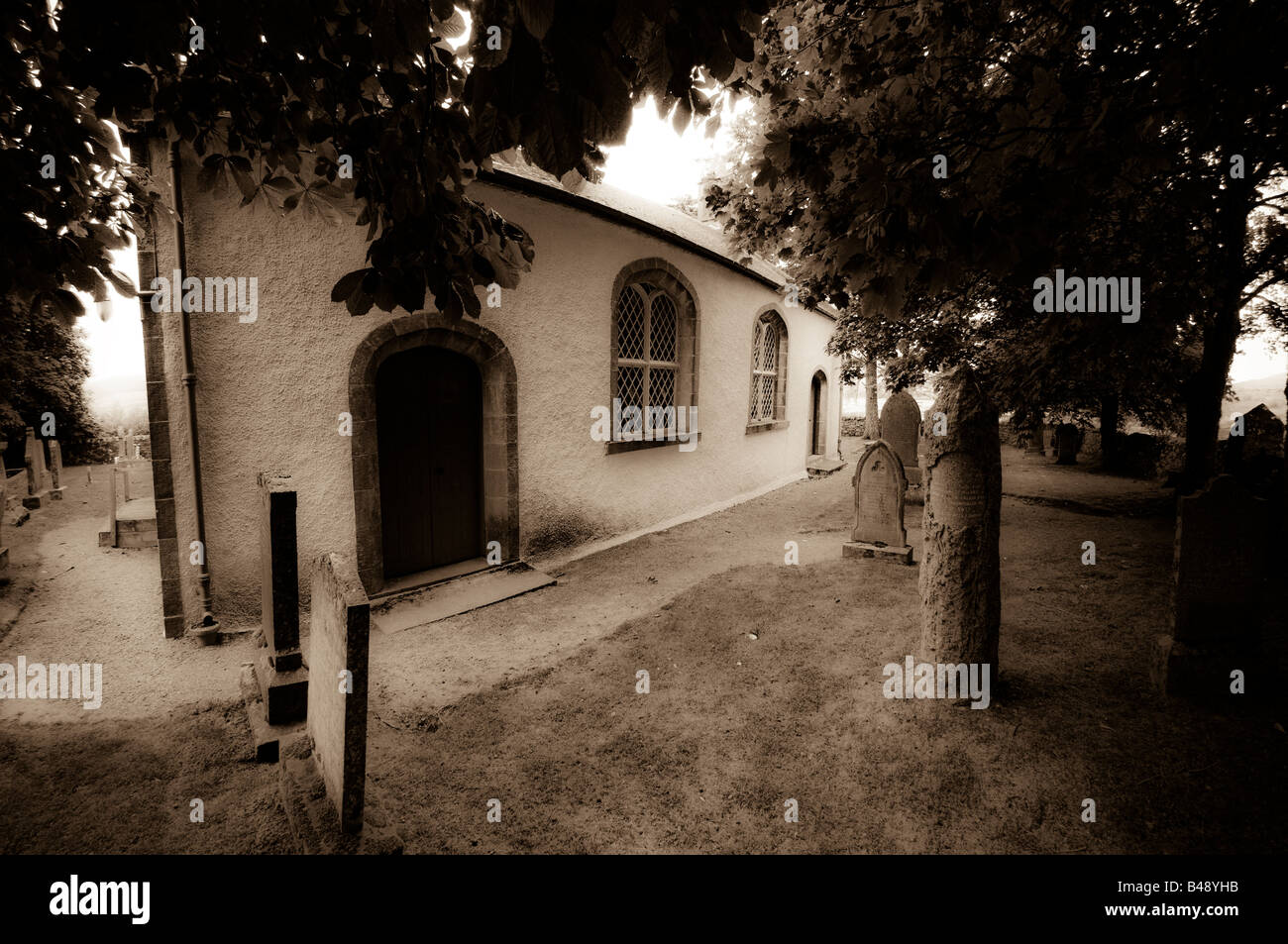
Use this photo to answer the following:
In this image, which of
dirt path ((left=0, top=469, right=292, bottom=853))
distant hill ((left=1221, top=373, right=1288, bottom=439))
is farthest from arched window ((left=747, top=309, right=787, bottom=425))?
distant hill ((left=1221, top=373, right=1288, bottom=439))

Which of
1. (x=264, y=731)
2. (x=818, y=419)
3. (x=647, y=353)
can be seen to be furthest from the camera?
(x=818, y=419)

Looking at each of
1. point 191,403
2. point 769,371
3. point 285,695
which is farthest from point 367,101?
point 769,371

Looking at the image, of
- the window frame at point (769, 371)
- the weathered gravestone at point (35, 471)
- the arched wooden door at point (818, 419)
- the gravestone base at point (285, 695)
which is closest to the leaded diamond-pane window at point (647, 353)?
the window frame at point (769, 371)

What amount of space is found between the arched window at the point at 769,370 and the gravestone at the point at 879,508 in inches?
175

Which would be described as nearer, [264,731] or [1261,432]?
[264,731]

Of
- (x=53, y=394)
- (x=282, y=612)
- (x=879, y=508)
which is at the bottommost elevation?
(x=282, y=612)

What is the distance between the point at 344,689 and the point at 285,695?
5.46 feet

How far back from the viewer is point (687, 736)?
3742 mm

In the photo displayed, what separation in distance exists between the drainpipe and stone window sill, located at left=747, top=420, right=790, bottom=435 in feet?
29.1

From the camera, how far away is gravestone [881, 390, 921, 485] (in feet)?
34.1

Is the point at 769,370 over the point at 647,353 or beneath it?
over

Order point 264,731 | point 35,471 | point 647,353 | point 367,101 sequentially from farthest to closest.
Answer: point 35,471, point 647,353, point 264,731, point 367,101

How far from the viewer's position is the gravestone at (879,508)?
7070 millimetres

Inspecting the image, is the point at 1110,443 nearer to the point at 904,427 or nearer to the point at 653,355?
the point at 904,427
